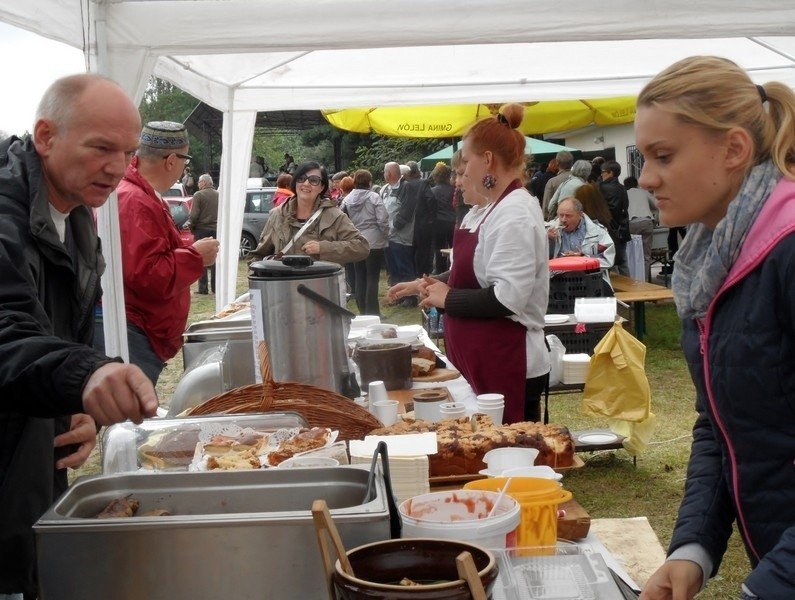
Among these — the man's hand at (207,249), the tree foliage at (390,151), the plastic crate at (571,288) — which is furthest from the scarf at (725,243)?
the tree foliage at (390,151)

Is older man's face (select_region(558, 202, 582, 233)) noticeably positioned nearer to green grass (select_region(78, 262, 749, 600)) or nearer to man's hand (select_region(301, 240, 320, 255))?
green grass (select_region(78, 262, 749, 600))

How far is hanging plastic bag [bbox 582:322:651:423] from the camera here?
475cm

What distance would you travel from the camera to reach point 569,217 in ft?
27.0

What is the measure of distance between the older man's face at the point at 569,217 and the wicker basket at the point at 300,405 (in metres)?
6.19

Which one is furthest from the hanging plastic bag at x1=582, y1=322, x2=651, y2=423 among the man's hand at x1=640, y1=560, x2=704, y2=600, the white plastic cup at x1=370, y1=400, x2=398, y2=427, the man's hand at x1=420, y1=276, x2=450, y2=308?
the man's hand at x1=640, y1=560, x2=704, y2=600

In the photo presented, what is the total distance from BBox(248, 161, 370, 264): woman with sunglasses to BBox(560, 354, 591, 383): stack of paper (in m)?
1.92

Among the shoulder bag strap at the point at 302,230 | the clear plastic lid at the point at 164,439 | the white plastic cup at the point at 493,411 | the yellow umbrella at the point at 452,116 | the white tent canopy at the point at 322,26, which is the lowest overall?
the white plastic cup at the point at 493,411

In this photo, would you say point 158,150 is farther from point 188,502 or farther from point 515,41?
point 188,502

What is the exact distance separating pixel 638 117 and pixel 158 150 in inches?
123

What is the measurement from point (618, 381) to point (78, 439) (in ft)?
11.3

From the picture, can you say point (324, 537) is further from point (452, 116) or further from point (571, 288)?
point (452, 116)

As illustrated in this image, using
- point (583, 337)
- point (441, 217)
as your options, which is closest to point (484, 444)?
point (583, 337)

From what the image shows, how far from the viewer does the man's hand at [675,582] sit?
142cm

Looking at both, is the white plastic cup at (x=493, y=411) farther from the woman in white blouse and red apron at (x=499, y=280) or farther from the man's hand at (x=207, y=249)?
the man's hand at (x=207, y=249)
